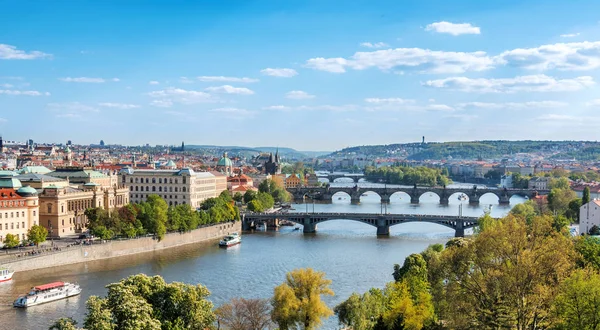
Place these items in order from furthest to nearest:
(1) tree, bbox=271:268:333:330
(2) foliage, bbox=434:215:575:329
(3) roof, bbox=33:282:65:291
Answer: (3) roof, bbox=33:282:65:291 → (1) tree, bbox=271:268:333:330 → (2) foliage, bbox=434:215:575:329

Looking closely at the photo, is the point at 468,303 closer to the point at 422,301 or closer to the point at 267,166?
the point at 422,301

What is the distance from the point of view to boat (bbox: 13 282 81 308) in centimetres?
3406

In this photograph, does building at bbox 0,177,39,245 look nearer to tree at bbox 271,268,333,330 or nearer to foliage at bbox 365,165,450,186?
tree at bbox 271,268,333,330

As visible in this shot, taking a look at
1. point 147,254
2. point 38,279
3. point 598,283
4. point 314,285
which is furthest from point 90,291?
point 598,283

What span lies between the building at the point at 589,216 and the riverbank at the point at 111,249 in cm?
2896

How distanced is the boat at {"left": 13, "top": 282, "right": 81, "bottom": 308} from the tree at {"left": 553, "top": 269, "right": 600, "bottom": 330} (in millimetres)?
24143

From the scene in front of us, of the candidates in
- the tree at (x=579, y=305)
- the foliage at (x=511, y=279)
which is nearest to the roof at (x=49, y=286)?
the foliage at (x=511, y=279)

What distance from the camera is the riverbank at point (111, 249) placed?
4203 centimetres

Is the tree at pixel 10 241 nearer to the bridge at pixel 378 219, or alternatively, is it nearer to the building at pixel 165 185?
the bridge at pixel 378 219

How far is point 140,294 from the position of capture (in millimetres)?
23453

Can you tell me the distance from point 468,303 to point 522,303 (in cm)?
171

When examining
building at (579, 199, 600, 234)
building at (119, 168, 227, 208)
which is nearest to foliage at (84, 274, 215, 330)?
building at (579, 199, 600, 234)

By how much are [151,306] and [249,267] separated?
75.8 ft

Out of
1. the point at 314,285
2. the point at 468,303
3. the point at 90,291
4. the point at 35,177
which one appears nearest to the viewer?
the point at 468,303
